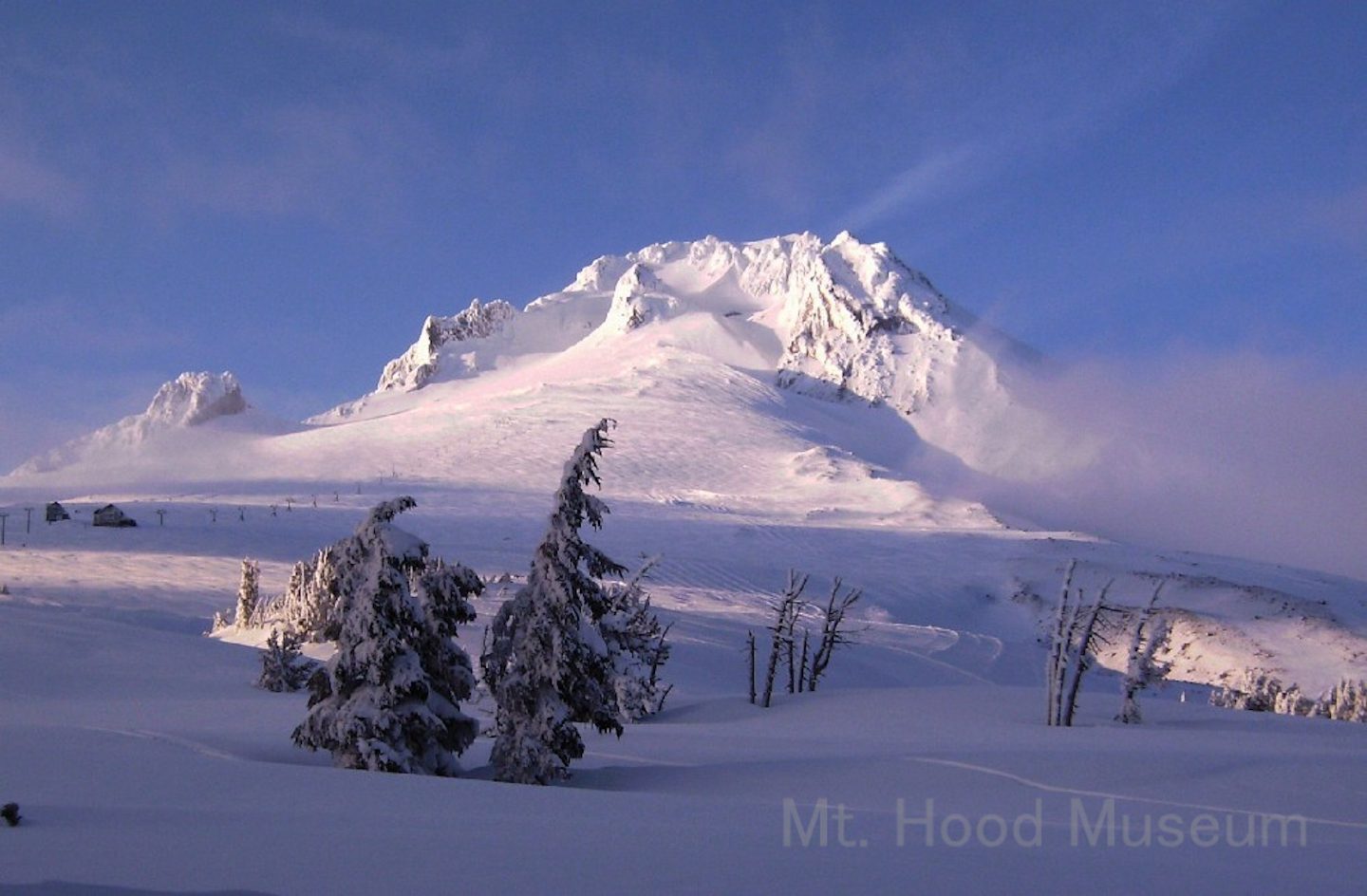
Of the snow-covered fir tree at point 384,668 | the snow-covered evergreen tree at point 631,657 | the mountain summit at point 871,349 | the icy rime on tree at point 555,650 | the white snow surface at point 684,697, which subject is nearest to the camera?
the white snow surface at point 684,697

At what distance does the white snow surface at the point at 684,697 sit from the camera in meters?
6.46

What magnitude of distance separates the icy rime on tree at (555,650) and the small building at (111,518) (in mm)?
45126

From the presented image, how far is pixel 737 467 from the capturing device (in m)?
102

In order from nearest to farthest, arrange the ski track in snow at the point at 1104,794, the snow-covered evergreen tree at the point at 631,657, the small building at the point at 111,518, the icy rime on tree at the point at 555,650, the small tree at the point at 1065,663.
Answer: the ski track in snow at the point at 1104,794, the icy rime on tree at the point at 555,650, the snow-covered evergreen tree at the point at 631,657, the small tree at the point at 1065,663, the small building at the point at 111,518

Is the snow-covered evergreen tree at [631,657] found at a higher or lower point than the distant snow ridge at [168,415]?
lower

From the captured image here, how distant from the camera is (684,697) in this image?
1181 inches

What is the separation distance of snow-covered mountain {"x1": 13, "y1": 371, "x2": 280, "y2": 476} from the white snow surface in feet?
8.82

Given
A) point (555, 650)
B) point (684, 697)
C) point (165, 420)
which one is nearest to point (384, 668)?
point (555, 650)

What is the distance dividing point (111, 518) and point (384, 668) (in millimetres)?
46757

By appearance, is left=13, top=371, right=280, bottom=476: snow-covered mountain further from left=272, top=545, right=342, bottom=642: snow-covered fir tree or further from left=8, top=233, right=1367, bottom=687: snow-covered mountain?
left=272, top=545, right=342, bottom=642: snow-covered fir tree

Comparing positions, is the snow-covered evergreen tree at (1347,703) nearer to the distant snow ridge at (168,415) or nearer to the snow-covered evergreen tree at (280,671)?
the snow-covered evergreen tree at (280,671)

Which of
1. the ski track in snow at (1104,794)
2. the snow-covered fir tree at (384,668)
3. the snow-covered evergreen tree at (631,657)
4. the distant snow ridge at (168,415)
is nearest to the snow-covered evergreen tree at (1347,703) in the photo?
the snow-covered evergreen tree at (631,657)

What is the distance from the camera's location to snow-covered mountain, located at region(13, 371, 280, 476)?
130m

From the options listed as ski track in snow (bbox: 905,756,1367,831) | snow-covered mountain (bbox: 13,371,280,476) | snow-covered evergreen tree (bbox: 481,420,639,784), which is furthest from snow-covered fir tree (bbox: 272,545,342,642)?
snow-covered mountain (bbox: 13,371,280,476)
